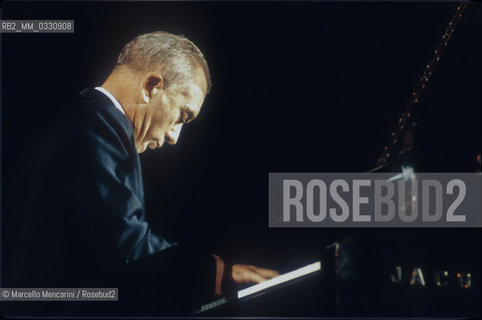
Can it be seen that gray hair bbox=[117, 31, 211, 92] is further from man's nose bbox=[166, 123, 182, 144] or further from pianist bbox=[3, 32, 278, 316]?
man's nose bbox=[166, 123, 182, 144]

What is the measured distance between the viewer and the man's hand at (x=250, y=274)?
6.51 ft

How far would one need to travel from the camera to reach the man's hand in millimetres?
1984

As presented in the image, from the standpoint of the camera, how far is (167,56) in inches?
81.7

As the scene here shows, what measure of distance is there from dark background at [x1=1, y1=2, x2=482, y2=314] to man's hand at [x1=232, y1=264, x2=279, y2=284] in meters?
0.05

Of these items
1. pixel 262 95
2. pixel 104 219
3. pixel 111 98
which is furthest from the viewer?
pixel 262 95

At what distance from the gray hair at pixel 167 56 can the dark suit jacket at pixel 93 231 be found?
9.8 inches

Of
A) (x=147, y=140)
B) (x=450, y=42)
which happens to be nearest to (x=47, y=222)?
(x=147, y=140)

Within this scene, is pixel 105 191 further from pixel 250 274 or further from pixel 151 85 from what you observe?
pixel 250 274

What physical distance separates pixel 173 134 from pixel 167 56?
1.11 ft

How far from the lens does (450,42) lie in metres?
2.40

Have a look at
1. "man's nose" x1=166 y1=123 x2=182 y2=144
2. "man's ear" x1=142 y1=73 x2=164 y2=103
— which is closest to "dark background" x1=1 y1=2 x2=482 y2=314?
"man's nose" x1=166 y1=123 x2=182 y2=144

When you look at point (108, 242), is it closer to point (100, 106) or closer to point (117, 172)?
point (117, 172)

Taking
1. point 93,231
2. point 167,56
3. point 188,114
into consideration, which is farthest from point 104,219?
point 167,56

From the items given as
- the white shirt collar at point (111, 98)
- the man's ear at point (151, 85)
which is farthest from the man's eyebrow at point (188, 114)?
the white shirt collar at point (111, 98)
